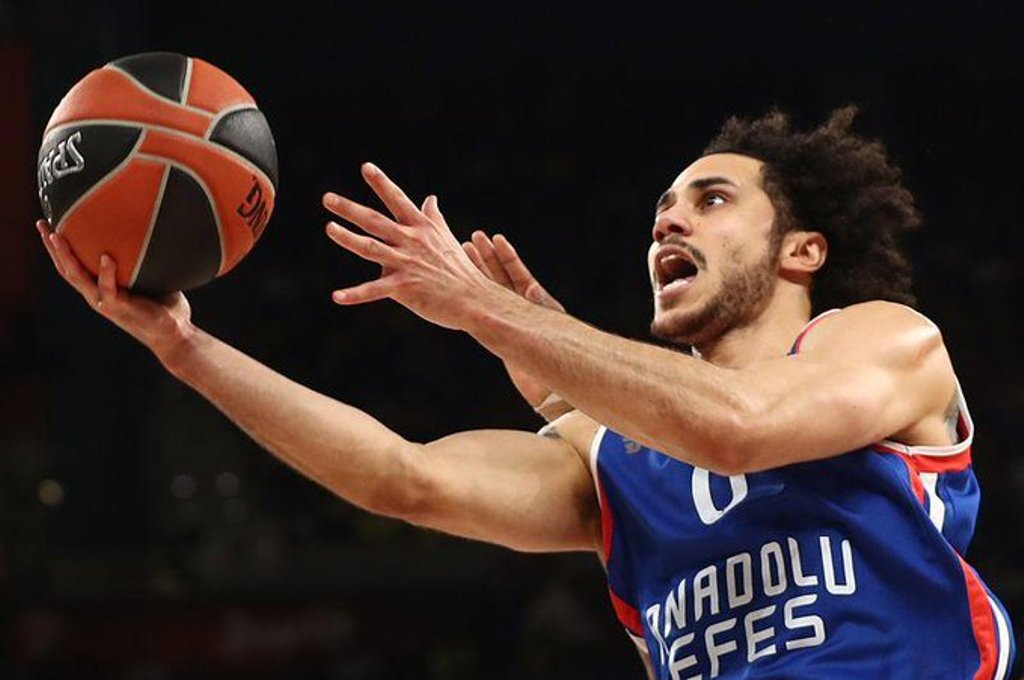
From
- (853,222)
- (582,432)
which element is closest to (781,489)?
(582,432)

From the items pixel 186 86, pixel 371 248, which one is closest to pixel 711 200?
pixel 371 248

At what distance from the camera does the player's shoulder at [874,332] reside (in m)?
3.09

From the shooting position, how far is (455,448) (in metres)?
3.67

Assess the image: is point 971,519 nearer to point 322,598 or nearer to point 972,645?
point 972,645

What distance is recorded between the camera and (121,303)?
310 centimetres

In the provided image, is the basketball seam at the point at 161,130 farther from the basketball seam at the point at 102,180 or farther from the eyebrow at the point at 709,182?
the eyebrow at the point at 709,182

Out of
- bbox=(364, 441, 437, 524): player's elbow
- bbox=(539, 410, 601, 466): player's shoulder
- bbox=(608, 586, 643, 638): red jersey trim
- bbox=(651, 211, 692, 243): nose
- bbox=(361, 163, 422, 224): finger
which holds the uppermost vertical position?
bbox=(651, 211, 692, 243): nose

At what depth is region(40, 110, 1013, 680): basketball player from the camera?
2869mm

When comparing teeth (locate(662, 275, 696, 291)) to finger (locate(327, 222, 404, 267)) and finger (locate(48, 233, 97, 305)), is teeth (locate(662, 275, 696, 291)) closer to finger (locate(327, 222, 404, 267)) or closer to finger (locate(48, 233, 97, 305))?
finger (locate(327, 222, 404, 267))

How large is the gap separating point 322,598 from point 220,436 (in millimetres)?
2921

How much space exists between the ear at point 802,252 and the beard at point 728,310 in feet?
0.19

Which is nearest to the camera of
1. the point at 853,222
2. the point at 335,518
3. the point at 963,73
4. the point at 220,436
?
the point at 853,222

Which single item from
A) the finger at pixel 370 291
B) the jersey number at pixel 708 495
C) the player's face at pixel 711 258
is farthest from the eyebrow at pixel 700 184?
the finger at pixel 370 291

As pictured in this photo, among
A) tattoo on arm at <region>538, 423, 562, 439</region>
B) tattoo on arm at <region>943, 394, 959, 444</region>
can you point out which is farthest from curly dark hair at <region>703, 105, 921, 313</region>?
tattoo on arm at <region>538, 423, 562, 439</region>
